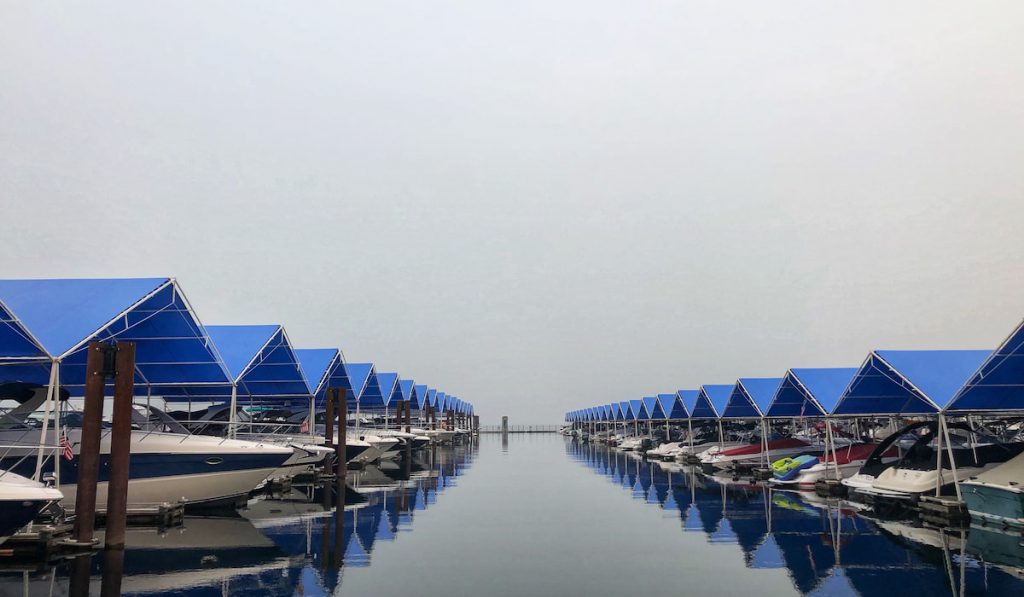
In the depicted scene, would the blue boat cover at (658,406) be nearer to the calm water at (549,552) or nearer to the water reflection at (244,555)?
the calm water at (549,552)

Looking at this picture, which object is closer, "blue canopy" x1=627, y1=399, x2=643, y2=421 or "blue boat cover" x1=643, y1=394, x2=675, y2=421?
"blue boat cover" x1=643, y1=394, x2=675, y2=421

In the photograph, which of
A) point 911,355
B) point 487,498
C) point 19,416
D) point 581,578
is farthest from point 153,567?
point 911,355

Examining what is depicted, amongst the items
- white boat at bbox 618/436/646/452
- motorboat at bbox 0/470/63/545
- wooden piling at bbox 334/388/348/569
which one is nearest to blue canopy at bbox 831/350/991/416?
wooden piling at bbox 334/388/348/569

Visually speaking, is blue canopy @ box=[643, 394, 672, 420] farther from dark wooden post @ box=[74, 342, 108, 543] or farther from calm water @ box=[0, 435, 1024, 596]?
dark wooden post @ box=[74, 342, 108, 543]

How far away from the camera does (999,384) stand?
1727 cm

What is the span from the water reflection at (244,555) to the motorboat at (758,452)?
17640 millimetres

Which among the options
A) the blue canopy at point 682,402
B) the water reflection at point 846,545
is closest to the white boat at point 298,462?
the water reflection at point 846,545

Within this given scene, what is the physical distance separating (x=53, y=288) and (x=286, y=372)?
11113 mm

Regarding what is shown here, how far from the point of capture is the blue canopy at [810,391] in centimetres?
2392

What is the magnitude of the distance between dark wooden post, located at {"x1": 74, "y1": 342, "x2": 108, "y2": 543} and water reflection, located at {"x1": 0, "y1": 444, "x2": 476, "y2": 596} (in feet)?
2.51

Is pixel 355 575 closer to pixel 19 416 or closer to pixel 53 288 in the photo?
pixel 53 288

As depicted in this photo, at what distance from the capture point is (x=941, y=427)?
726 inches

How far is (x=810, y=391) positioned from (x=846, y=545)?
10.2 metres

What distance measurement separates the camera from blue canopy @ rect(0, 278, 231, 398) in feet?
48.7
